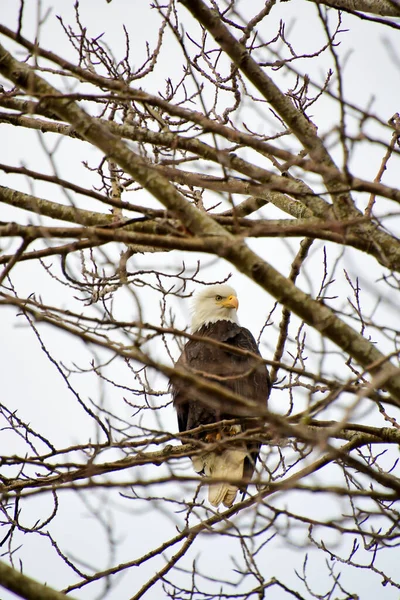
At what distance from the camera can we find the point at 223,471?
5211mm

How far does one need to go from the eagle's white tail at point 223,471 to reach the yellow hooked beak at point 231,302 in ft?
4.86

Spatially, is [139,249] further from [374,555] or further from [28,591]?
[28,591]

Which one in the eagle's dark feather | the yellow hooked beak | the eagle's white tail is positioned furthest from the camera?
the yellow hooked beak

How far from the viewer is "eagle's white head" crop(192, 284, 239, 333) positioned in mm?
6449

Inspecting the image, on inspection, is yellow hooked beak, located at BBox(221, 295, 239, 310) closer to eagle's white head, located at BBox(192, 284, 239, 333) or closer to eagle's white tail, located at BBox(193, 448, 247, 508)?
eagle's white head, located at BBox(192, 284, 239, 333)

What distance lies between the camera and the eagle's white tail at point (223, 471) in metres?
4.97

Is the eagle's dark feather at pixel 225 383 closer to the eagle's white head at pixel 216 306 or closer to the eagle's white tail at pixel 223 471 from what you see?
the eagle's white tail at pixel 223 471

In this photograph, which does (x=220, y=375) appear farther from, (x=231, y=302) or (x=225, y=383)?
(x=231, y=302)

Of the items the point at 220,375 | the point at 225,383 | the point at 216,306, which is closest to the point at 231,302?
the point at 216,306

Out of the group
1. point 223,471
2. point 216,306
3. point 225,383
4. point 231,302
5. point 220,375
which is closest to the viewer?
point 220,375

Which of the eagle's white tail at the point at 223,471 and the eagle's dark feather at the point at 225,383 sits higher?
the eagle's dark feather at the point at 225,383

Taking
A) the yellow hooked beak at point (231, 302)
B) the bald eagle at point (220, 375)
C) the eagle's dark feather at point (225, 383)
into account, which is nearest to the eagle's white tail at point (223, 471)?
the bald eagle at point (220, 375)

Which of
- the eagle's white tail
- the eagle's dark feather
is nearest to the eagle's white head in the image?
the eagle's dark feather

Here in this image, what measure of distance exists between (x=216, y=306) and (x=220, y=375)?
1.74 metres
